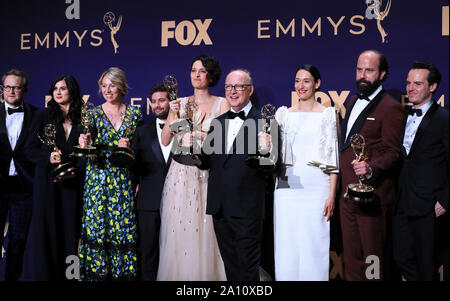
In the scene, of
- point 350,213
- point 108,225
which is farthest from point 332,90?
point 108,225

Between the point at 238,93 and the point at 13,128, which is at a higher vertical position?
the point at 238,93

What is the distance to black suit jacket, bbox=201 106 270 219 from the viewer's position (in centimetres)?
411

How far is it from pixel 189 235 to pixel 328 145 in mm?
1257

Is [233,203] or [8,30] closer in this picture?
[233,203]

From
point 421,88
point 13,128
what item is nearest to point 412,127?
point 421,88

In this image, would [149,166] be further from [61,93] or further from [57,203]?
[61,93]

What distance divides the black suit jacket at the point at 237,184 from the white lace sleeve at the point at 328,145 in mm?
435

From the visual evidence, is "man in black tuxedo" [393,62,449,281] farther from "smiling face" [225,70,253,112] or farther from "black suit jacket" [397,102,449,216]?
"smiling face" [225,70,253,112]

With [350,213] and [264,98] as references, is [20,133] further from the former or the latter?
[350,213]

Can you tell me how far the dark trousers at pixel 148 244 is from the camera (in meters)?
4.40

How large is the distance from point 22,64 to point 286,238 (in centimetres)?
333

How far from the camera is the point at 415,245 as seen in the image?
3.91 m

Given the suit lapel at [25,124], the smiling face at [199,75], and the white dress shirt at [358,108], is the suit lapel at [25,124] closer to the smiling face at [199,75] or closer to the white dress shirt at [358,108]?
the smiling face at [199,75]

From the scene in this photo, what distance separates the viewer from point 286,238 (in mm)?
4137
